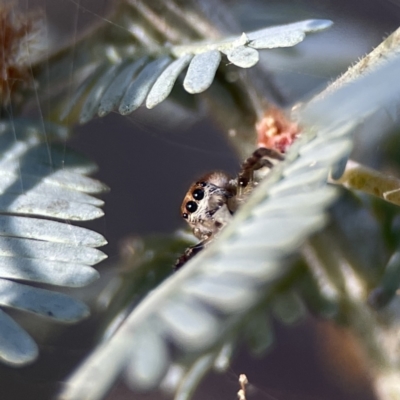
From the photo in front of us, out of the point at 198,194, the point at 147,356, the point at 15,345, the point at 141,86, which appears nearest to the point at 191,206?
the point at 198,194

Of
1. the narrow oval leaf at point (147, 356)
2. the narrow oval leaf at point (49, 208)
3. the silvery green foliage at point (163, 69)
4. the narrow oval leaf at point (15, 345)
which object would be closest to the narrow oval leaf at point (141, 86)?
the silvery green foliage at point (163, 69)

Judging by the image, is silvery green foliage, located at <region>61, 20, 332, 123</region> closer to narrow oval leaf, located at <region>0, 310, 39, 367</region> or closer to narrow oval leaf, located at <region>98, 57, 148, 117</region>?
narrow oval leaf, located at <region>98, 57, 148, 117</region>

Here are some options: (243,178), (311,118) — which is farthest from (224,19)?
(311,118)

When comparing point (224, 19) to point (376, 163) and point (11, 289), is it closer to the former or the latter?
point (376, 163)

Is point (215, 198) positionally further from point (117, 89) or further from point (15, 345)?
point (15, 345)

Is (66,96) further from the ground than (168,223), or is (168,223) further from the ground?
(66,96)

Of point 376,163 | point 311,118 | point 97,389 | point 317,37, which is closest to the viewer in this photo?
point 97,389

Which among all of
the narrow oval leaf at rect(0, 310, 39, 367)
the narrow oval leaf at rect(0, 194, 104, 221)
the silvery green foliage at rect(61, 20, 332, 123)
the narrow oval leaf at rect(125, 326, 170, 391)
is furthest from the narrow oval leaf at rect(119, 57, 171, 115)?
the narrow oval leaf at rect(125, 326, 170, 391)
